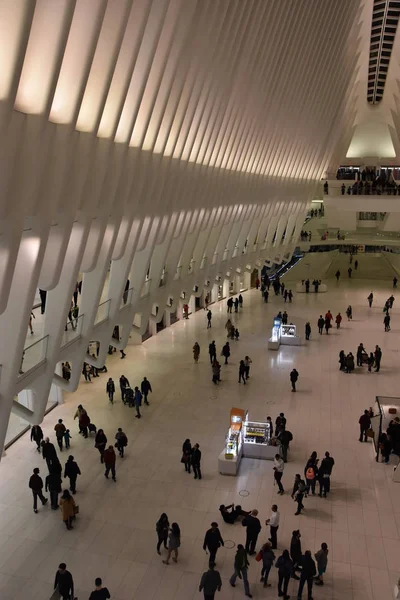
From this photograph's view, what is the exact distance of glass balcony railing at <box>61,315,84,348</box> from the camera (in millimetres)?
11059

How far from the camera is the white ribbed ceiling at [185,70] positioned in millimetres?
6809

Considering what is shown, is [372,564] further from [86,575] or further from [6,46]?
[6,46]

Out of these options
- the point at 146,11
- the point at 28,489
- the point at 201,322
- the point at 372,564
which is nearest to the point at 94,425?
the point at 28,489

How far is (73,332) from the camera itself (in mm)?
11539

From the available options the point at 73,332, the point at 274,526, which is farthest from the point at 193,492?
the point at 73,332

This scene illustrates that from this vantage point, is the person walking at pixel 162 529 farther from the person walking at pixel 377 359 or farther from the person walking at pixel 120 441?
the person walking at pixel 377 359

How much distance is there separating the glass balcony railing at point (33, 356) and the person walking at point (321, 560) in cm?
576

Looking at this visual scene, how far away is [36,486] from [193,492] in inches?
129

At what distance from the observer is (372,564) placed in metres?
9.53

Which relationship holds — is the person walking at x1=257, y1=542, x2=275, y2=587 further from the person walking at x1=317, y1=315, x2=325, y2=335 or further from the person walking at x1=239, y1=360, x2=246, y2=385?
the person walking at x1=317, y1=315, x2=325, y2=335

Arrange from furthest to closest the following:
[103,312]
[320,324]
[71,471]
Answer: [320,324], [103,312], [71,471]

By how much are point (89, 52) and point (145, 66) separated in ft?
8.35

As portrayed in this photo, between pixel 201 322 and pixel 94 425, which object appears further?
pixel 201 322

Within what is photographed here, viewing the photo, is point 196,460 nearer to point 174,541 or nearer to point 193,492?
point 193,492
